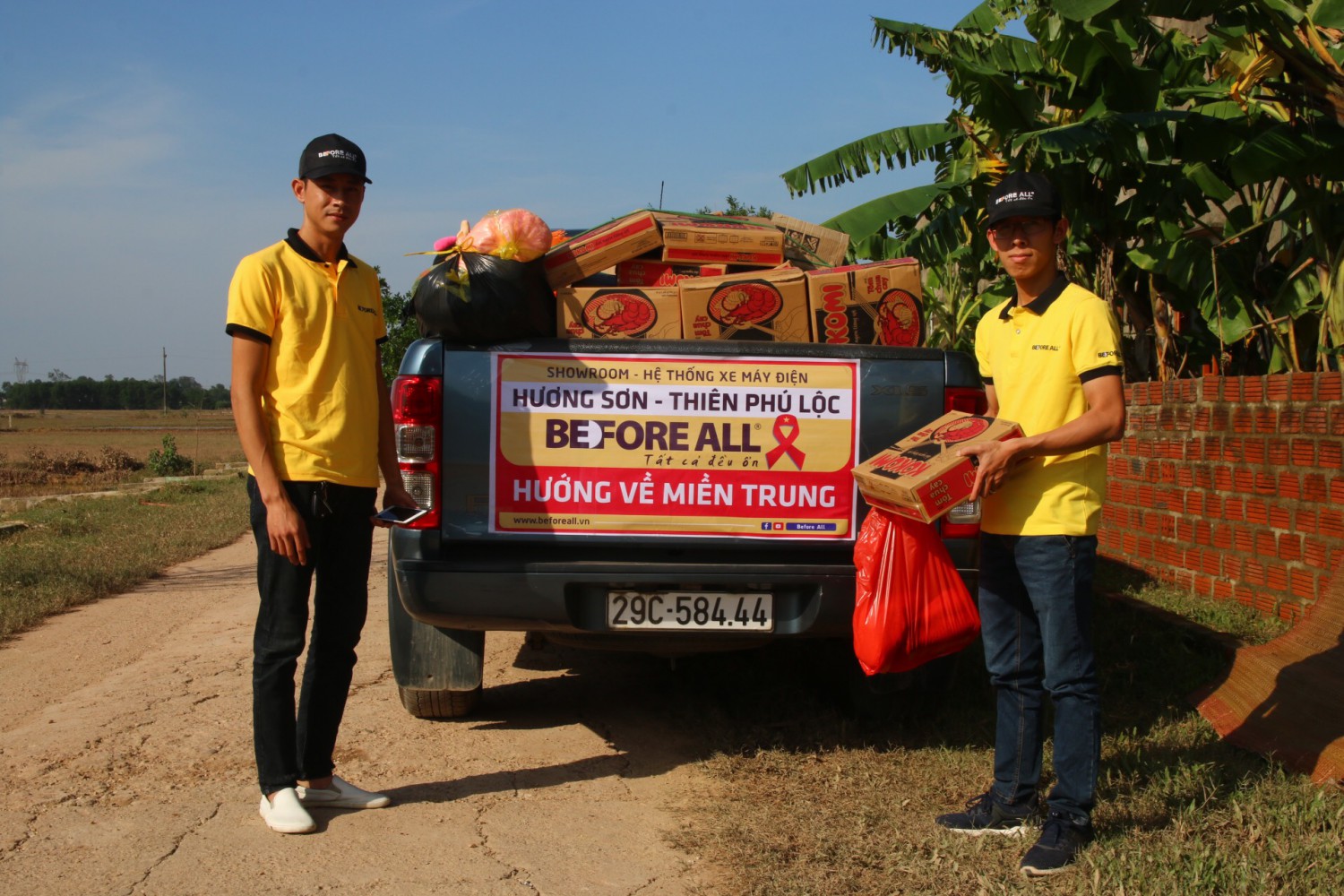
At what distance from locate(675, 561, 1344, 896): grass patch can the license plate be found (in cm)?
56

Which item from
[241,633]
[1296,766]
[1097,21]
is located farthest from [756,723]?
[1097,21]

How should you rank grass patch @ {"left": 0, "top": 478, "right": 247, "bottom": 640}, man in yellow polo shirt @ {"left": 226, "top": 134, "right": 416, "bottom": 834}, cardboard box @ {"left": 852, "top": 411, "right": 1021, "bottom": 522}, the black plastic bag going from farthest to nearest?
grass patch @ {"left": 0, "top": 478, "right": 247, "bottom": 640}
the black plastic bag
man in yellow polo shirt @ {"left": 226, "top": 134, "right": 416, "bottom": 834}
cardboard box @ {"left": 852, "top": 411, "right": 1021, "bottom": 522}

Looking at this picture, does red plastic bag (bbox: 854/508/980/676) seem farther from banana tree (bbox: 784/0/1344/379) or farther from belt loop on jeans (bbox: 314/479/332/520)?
banana tree (bbox: 784/0/1344/379)

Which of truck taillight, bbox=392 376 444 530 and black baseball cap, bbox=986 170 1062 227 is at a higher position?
black baseball cap, bbox=986 170 1062 227

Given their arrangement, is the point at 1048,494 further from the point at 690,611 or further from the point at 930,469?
the point at 690,611

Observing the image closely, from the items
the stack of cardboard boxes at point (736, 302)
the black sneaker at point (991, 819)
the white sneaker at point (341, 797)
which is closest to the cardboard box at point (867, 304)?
the stack of cardboard boxes at point (736, 302)

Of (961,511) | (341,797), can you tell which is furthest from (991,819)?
(341,797)

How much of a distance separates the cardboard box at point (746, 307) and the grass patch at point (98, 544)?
5.19 metres

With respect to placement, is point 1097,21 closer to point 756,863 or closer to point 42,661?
point 756,863

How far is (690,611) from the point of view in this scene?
4230mm

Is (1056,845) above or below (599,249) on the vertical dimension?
below

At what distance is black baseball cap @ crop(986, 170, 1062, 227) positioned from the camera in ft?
10.8

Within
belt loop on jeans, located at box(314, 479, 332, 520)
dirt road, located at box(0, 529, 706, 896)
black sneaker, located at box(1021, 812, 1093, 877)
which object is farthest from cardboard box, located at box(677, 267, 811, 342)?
black sneaker, located at box(1021, 812, 1093, 877)

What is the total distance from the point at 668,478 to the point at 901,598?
3.26 feet
